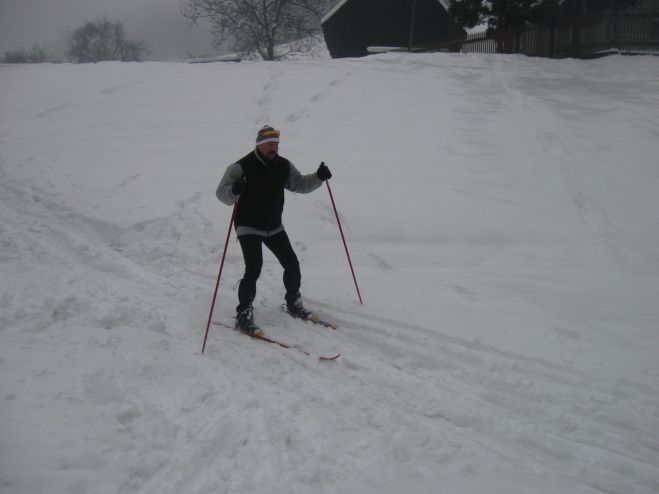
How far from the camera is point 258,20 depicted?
90.0ft

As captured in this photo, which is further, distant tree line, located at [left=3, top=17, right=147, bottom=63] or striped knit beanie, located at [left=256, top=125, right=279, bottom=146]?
distant tree line, located at [left=3, top=17, right=147, bottom=63]

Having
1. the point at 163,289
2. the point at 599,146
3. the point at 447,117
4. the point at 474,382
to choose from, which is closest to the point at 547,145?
the point at 599,146

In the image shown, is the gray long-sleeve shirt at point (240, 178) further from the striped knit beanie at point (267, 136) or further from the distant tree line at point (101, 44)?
the distant tree line at point (101, 44)

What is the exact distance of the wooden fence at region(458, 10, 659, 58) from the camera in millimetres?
15656

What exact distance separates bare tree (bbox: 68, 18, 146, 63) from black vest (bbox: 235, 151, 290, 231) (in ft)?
216

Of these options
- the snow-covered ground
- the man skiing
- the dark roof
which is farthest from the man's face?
the dark roof

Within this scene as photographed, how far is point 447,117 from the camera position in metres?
10.7

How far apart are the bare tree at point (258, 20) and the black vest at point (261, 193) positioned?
1001 inches

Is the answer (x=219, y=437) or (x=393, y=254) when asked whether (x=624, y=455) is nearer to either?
(x=219, y=437)

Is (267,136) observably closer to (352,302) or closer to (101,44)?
(352,302)

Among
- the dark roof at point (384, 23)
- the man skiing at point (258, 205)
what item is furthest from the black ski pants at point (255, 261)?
the dark roof at point (384, 23)

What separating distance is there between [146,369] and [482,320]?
11.1 ft

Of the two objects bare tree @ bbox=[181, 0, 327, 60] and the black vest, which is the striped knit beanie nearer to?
the black vest

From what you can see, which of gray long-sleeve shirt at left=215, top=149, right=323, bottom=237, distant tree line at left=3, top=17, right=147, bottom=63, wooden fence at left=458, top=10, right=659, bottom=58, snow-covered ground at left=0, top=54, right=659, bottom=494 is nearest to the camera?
snow-covered ground at left=0, top=54, right=659, bottom=494
